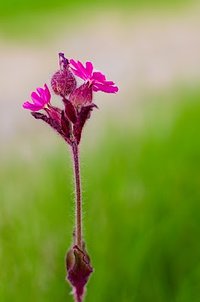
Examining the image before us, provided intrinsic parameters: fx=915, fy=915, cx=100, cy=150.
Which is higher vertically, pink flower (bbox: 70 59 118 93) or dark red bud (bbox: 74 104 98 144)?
pink flower (bbox: 70 59 118 93)

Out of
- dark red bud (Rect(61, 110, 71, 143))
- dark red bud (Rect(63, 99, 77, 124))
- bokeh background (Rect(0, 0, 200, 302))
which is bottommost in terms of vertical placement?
bokeh background (Rect(0, 0, 200, 302))

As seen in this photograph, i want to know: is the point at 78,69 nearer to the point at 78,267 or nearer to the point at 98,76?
the point at 98,76

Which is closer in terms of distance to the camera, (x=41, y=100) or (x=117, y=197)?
(x=41, y=100)

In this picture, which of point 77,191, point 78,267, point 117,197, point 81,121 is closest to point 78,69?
point 81,121

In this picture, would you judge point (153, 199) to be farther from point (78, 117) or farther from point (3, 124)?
point (3, 124)

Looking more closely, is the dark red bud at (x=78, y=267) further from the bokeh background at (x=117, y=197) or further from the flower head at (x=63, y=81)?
the bokeh background at (x=117, y=197)

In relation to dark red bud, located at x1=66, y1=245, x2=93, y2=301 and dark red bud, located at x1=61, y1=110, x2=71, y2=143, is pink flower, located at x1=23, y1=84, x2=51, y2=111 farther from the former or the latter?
dark red bud, located at x1=66, y1=245, x2=93, y2=301

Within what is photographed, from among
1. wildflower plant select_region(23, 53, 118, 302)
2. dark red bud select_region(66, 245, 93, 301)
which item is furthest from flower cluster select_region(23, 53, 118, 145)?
dark red bud select_region(66, 245, 93, 301)
